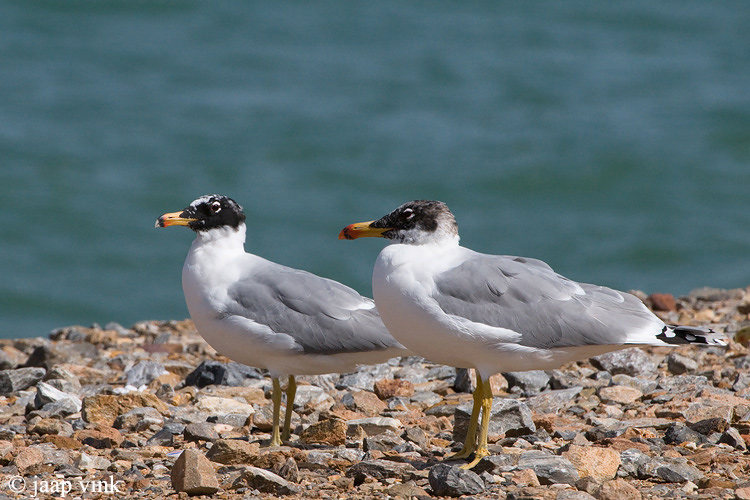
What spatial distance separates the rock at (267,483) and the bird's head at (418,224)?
165cm

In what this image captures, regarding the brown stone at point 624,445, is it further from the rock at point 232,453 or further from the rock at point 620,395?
the rock at point 232,453

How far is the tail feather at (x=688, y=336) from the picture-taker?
5695mm

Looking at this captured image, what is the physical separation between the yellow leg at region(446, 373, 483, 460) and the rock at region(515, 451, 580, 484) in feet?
1.55

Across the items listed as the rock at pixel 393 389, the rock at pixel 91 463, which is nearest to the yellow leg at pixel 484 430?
the rock at pixel 393 389

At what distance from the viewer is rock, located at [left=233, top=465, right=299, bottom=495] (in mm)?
4672

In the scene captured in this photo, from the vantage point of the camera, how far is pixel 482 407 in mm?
5598

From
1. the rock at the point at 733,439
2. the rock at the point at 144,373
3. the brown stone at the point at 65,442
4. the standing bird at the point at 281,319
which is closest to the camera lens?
Answer: the rock at the point at 733,439

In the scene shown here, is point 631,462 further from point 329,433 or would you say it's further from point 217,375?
point 217,375

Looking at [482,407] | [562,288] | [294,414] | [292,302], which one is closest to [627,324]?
[562,288]

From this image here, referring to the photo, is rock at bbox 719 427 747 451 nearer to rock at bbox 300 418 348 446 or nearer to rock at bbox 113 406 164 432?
rock at bbox 300 418 348 446

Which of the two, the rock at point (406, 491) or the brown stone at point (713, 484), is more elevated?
the brown stone at point (713, 484)

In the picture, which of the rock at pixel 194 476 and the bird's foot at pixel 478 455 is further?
the bird's foot at pixel 478 455

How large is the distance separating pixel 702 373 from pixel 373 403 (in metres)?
2.46

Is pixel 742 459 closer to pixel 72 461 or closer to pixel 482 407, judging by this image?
pixel 482 407
